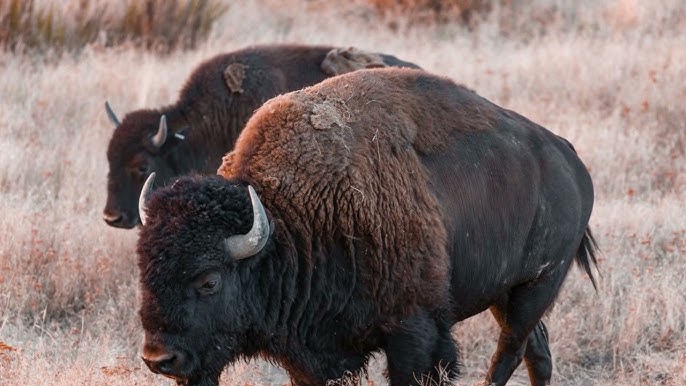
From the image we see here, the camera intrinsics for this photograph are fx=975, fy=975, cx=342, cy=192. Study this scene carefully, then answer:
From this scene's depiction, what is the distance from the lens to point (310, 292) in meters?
4.55

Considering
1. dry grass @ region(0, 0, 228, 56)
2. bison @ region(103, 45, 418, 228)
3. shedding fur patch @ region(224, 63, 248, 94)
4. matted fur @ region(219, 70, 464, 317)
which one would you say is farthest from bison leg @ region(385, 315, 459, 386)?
dry grass @ region(0, 0, 228, 56)

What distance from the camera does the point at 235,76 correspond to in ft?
27.8

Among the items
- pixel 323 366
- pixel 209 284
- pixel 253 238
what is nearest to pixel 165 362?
pixel 209 284

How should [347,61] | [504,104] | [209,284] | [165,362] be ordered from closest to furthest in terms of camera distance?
[165,362], [209,284], [347,61], [504,104]

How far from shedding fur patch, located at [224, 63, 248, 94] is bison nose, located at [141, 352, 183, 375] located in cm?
448

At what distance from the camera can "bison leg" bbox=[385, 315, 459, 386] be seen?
4559mm

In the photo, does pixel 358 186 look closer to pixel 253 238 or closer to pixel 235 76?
pixel 253 238

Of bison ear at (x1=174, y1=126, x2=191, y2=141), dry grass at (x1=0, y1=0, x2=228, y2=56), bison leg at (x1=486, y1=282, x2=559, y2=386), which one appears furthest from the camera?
dry grass at (x1=0, y1=0, x2=228, y2=56)

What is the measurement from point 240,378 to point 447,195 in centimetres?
185

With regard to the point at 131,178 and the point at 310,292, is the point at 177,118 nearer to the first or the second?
the point at 131,178

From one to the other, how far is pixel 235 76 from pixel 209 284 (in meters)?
4.40

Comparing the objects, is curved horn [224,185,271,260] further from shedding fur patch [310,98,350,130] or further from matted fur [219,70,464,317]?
shedding fur patch [310,98,350,130]

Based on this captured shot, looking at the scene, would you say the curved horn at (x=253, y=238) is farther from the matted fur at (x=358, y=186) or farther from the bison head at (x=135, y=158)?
the bison head at (x=135, y=158)

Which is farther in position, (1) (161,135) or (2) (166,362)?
(1) (161,135)
